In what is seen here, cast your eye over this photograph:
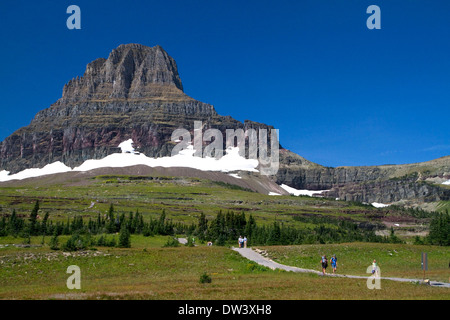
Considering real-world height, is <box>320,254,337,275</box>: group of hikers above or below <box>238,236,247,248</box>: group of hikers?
above

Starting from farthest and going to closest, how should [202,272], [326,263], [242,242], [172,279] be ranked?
[242,242], [202,272], [326,263], [172,279]

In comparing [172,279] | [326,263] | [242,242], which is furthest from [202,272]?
[242,242]

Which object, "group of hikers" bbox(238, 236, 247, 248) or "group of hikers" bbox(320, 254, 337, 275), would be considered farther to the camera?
"group of hikers" bbox(238, 236, 247, 248)

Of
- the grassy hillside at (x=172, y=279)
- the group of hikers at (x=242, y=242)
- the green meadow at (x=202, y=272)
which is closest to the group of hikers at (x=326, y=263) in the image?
the grassy hillside at (x=172, y=279)

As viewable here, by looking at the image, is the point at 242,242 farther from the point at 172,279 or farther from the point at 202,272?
the point at 172,279

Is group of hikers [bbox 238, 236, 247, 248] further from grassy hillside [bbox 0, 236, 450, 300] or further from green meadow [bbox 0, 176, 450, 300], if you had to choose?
green meadow [bbox 0, 176, 450, 300]

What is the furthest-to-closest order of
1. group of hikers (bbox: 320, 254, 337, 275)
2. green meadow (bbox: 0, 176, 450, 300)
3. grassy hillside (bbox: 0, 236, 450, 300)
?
group of hikers (bbox: 320, 254, 337, 275) < green meadow (bbox: 0, 176, 450, 300) < grassy hillside (bbox: 0, 236, 450, 300)

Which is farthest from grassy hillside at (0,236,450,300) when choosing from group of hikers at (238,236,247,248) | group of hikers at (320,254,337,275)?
group of hikers at (238,236,247,248)

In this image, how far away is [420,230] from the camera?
162625mm

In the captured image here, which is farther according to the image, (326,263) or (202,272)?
(202,272)

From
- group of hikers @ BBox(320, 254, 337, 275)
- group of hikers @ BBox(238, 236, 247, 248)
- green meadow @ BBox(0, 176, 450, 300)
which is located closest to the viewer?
green meadow @ BBox(0, 176, 450, 300)

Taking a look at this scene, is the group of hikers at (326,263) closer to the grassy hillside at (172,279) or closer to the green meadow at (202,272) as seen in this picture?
the grassy hillside at (172,279)
